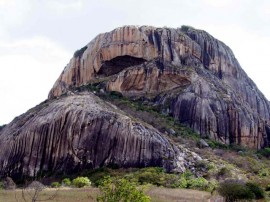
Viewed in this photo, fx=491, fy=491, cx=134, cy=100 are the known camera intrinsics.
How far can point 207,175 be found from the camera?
56.9 metres

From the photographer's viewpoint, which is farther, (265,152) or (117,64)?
(117,64)

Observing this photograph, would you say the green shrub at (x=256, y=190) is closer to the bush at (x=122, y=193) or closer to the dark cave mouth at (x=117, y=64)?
the bush at (x=122, y=193)

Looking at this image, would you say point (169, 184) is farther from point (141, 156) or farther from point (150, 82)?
point (150, 82)

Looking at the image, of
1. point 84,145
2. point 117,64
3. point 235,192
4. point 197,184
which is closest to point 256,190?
point 235,192

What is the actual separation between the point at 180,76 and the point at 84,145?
2987 centimetres

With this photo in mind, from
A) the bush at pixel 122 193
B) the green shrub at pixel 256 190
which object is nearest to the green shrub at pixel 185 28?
the green shrub at pixel 256 190

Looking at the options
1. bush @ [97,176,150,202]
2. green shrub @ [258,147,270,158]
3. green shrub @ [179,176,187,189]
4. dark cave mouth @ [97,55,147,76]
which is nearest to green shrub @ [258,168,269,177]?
green shrub @ [179,176,187,189]

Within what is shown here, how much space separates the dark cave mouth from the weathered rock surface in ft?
83.7

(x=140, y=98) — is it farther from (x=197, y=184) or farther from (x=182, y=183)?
(x=197, y=184)

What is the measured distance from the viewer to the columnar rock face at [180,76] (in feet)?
276

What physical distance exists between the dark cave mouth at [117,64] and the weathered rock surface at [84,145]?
25.5m

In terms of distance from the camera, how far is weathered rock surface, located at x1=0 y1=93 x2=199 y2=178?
61375mm

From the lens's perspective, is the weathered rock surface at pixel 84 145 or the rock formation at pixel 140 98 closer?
the weathered rock surface at pixel 84 145

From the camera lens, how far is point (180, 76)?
86938 mm
